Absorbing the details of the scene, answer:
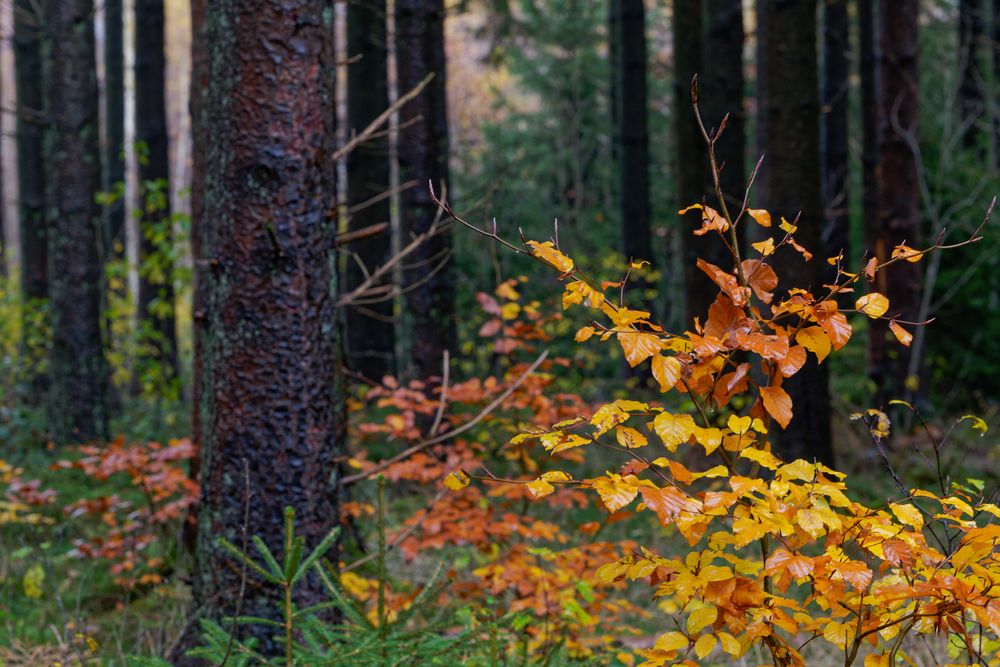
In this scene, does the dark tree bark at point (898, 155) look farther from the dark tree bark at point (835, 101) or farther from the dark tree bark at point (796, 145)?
the dark tree bark at point (835, 101)

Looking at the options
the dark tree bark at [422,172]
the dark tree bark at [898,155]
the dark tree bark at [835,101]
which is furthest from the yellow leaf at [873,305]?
the dark tree bark at [835,101]

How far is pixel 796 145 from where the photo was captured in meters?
6.36

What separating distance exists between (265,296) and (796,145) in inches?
182

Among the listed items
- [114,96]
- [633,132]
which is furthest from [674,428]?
[114,96]

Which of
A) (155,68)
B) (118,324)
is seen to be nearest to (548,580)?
(118,324)

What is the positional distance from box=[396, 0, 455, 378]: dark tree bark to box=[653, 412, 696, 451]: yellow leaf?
5919 millimetres

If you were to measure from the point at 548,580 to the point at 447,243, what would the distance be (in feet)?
14.0

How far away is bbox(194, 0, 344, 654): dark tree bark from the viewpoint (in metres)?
3.07

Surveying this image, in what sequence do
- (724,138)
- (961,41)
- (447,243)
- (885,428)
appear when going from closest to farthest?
1. (885,428)
2. (447,243)
3. (724,138)
4. (961,41)

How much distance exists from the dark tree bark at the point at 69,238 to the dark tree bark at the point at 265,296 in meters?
5.94

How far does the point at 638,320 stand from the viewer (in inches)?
75.1

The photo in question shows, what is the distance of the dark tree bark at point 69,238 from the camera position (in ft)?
27.2

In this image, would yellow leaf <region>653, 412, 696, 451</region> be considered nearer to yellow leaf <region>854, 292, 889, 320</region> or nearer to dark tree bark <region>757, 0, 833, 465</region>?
yellow leaf <region>854, 292, 889, 320</region>

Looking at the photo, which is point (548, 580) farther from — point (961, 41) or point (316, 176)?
point (961, 41)
